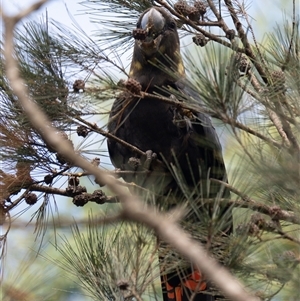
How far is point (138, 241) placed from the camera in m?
1.60

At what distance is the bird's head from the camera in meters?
2.56

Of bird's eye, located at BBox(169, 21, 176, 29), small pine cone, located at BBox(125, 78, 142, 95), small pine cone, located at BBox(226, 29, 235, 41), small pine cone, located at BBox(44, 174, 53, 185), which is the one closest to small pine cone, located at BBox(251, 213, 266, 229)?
small pine cone, located at BBox(125, 78, 142, 95)

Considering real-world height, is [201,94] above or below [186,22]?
A: below

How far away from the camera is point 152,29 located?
259 cm

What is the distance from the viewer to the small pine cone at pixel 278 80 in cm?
175

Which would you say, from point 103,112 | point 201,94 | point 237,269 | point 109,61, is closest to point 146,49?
point 109,61

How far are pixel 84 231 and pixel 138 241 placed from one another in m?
0.61

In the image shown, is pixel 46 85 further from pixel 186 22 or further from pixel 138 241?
pixel 186 22

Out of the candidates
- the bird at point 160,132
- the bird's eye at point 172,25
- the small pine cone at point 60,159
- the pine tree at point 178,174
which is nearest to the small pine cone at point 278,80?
the pine tree at point 178,174

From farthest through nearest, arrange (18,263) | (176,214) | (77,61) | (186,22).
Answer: (186,22), (77,61), (18,263), (176,214)

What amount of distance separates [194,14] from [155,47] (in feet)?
1.01

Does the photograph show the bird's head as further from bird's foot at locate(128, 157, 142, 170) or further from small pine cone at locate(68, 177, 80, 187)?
small pine cone at locate(68, 177, 80, 187)

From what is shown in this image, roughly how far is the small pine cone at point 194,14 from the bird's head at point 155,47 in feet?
0.56

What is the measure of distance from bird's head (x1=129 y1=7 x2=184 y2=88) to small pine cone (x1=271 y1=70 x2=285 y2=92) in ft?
2.44
